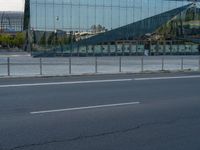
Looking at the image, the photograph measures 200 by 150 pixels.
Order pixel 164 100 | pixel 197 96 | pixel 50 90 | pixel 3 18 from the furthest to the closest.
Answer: pixel 3 18
pixel 50 90
pixel 197 96
pixel 164 100

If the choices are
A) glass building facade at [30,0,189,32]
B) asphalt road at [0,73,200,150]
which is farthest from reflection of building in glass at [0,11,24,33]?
asphalt road at [0,73,200,150]

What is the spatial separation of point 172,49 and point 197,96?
4932cm

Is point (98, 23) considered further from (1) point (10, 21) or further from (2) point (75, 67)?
(1) point (10, 21)

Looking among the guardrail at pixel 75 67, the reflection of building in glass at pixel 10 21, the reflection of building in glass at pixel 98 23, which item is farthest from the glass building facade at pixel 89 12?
the reflection of building in glass at pixel 10 21

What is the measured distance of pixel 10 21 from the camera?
109 meters

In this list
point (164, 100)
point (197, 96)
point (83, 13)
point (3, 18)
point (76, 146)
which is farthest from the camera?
point (3, 18)

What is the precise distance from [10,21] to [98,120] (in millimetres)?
104634

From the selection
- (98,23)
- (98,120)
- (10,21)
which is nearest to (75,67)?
(98,120)

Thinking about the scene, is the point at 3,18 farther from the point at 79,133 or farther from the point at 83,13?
the point at 79,133

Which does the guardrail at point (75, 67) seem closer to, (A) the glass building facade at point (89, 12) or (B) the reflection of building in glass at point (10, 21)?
(A) the glass building facade at point (89, 12)

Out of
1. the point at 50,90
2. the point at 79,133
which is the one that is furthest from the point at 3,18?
the point at 79,133

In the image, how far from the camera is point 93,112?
32.0 feet

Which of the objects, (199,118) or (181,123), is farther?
(199,118)

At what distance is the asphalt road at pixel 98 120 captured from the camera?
6.86 metres
